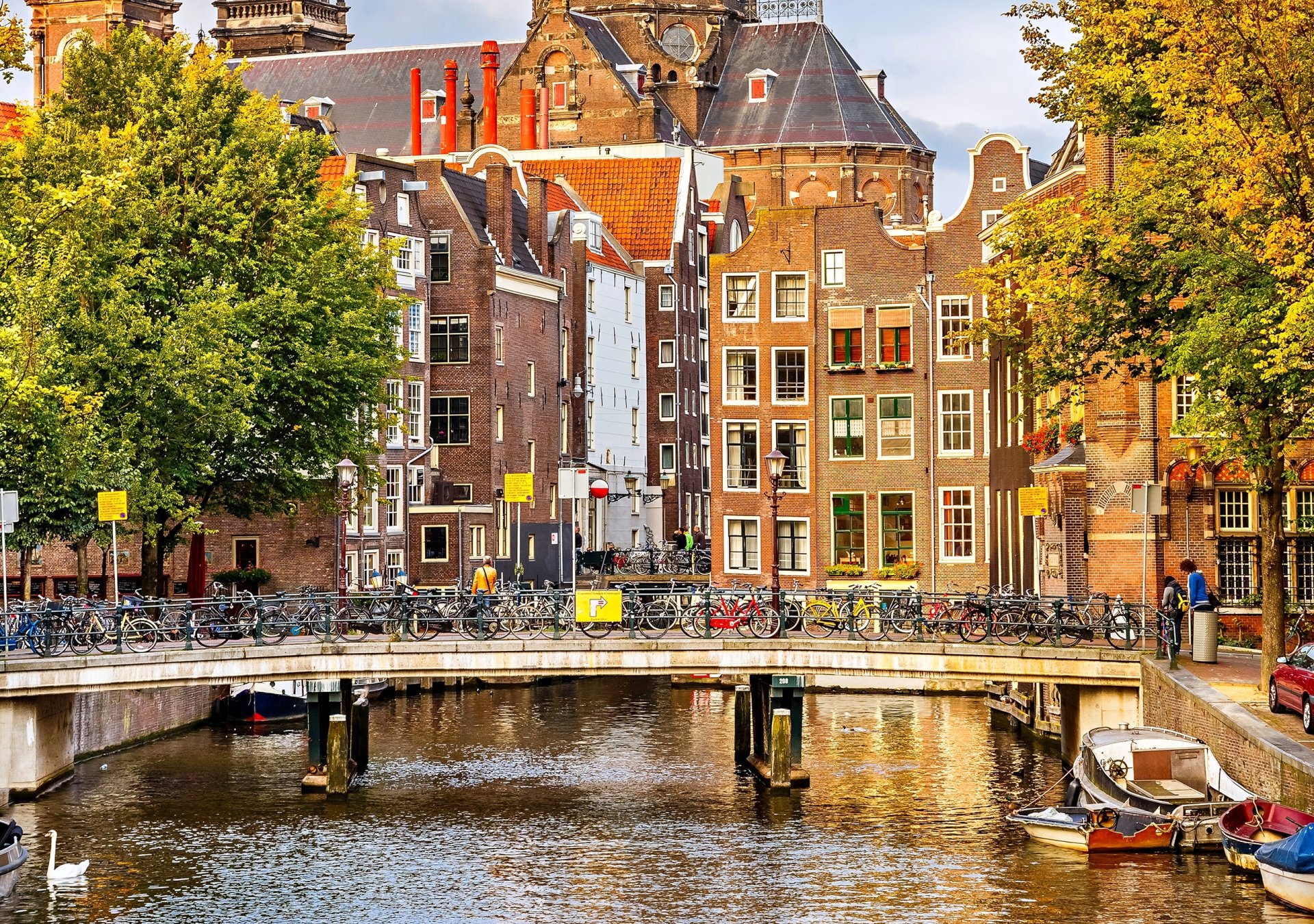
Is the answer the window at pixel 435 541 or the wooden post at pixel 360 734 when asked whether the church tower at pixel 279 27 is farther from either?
the wooden post at pixel 360 734

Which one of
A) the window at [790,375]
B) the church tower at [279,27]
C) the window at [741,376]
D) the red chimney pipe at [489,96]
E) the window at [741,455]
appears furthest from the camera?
the church tower at [279,27]

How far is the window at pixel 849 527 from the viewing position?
70250mm

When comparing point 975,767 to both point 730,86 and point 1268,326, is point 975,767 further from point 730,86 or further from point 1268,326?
point 730,86

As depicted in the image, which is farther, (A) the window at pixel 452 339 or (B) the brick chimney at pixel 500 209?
(B) the brick chimney at pixel 500 209

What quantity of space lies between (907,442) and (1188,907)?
37.7m

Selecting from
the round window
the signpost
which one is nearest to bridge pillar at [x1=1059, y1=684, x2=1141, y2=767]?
the signpost

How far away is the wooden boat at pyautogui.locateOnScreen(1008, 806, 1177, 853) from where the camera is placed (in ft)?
121

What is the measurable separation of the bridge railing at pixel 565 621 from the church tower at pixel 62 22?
96867 mm

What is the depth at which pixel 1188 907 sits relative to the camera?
32.6 meters

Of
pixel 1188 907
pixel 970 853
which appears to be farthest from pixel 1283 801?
pixel 970 853

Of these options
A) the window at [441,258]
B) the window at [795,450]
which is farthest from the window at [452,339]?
the window at [795,450]

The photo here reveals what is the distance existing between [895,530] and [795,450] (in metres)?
4.28

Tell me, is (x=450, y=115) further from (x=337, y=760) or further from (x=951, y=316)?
(x=337, y=760)

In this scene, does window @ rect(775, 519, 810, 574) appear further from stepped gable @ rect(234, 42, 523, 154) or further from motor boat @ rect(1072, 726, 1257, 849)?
stepped gable @ rect(234, 42, 523, 154)
